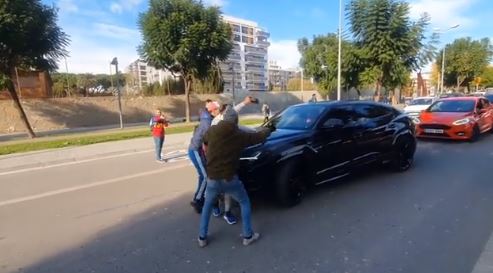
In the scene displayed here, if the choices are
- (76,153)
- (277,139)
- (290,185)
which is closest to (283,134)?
(277,139)

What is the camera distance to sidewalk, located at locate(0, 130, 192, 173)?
10.0 meters

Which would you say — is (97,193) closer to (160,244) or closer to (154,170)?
(154,170)

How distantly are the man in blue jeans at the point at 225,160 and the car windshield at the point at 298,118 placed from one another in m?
1.92

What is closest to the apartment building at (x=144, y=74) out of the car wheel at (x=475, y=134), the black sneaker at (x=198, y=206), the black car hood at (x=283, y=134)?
the car wheel at (x=475, y=134)

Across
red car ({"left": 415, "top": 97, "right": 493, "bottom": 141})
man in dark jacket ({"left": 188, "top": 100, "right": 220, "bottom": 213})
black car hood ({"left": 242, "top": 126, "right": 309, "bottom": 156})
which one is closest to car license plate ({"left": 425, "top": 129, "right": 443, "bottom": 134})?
red car ({"left": 415, "top": 97, "right": 493, "bottom": 141})

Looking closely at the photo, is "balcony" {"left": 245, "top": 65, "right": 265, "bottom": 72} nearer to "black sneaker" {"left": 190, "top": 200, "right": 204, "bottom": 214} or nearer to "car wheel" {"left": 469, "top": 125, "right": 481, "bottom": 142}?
"car wheel" {"left": 469, "top": 125, "right": 481, "bottom": 142}

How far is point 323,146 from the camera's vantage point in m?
5.67

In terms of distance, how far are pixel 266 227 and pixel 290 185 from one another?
0.87m

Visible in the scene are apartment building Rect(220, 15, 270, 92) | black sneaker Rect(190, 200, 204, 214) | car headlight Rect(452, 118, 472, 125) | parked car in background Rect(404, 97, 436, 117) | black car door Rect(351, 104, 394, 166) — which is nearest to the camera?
black sneaker Rect(190, 200, 204, 214)

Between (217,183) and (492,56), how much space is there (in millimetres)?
66697

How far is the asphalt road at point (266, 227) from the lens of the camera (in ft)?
12.1

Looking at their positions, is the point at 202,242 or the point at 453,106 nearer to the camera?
the point at 202,242

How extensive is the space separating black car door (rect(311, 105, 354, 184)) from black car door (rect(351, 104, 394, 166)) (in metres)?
0.21

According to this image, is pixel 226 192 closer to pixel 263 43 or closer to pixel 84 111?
pixel 84 111
